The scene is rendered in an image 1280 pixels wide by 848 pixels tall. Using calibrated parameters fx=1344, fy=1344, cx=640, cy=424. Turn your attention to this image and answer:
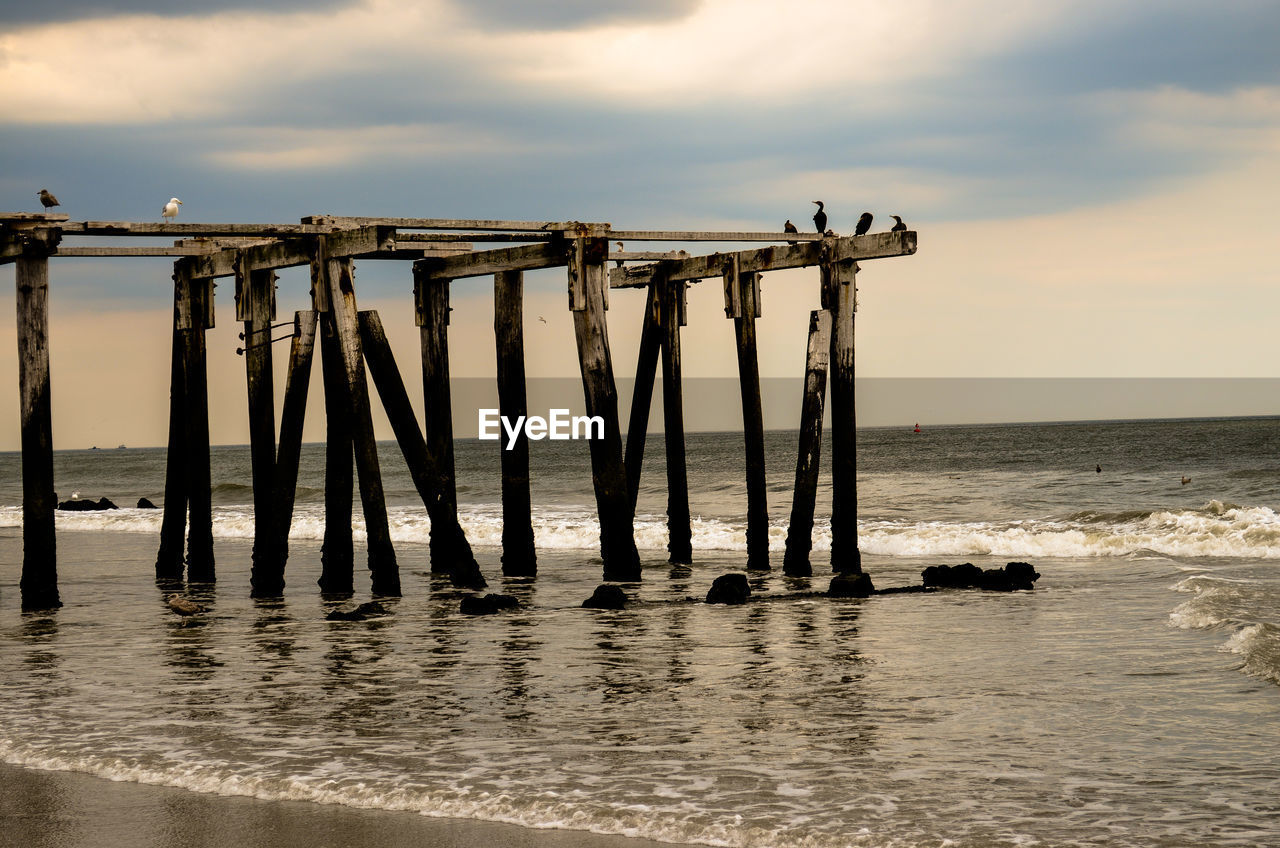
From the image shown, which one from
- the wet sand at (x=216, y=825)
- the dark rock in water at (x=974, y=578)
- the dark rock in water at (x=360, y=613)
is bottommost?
the dark rock in water at (x=974, y=578)

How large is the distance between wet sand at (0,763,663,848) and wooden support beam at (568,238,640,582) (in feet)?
32.0

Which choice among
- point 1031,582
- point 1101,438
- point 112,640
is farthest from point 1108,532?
point 1101,438

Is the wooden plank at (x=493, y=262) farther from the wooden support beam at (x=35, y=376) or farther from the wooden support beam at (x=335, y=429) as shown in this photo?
the wooden support beam at (x=35, y=376)

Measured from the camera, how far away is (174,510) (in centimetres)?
2027

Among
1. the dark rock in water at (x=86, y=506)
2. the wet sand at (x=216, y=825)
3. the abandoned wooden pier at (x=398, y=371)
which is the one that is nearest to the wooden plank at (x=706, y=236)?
the abandoned wooden pier at (x=398, y=371)

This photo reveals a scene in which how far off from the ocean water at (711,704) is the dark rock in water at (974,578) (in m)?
0.59

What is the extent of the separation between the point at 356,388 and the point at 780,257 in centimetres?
650

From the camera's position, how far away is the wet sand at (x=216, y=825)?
6875 millimetres

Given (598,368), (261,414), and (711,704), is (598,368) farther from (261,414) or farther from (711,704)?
(711,704)

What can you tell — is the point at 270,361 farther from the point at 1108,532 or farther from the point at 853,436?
the point at 1108,532

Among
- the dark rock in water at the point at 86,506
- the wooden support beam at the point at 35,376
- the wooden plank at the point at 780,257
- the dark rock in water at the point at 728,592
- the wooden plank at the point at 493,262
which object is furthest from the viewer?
the dark rock in water at the point at 86,506

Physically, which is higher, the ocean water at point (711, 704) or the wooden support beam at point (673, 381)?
the wooden support beam at point (673, 381)

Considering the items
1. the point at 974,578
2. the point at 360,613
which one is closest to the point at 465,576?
the point at 360,613

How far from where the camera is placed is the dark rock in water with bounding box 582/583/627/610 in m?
15.8
